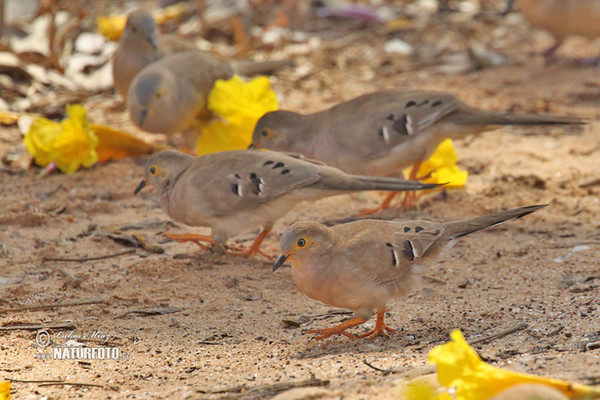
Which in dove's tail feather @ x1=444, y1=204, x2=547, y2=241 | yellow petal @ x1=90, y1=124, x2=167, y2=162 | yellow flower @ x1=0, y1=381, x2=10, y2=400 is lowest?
yellow petal @ x1=90, y1=124, x2=167, y2=162

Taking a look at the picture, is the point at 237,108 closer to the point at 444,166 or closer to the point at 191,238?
the point at 191,238

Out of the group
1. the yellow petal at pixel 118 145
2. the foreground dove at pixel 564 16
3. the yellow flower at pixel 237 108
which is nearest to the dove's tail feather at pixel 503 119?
the yellow flower at pixel 237 108

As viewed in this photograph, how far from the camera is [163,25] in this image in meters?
9.40

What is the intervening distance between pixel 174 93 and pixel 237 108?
550 millimetres

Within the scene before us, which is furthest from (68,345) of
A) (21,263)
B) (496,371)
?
(496,371)

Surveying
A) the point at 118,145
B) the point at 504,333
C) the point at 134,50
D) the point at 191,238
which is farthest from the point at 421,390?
the point at 134,50

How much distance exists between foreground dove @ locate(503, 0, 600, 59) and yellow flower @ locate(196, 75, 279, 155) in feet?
11.4

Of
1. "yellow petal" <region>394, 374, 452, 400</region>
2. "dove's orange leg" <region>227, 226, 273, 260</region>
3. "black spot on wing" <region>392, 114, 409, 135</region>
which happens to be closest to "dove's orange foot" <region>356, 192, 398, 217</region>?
"black spot on wing" <region>392, 114, 409, 135</region>

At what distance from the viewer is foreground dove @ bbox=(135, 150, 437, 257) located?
4547 mm

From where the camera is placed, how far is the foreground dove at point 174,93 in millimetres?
6164

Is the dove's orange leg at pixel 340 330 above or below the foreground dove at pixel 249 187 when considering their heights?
below

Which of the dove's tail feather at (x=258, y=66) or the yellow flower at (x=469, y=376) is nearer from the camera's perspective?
the yellow flower at (x=469, y=376)
